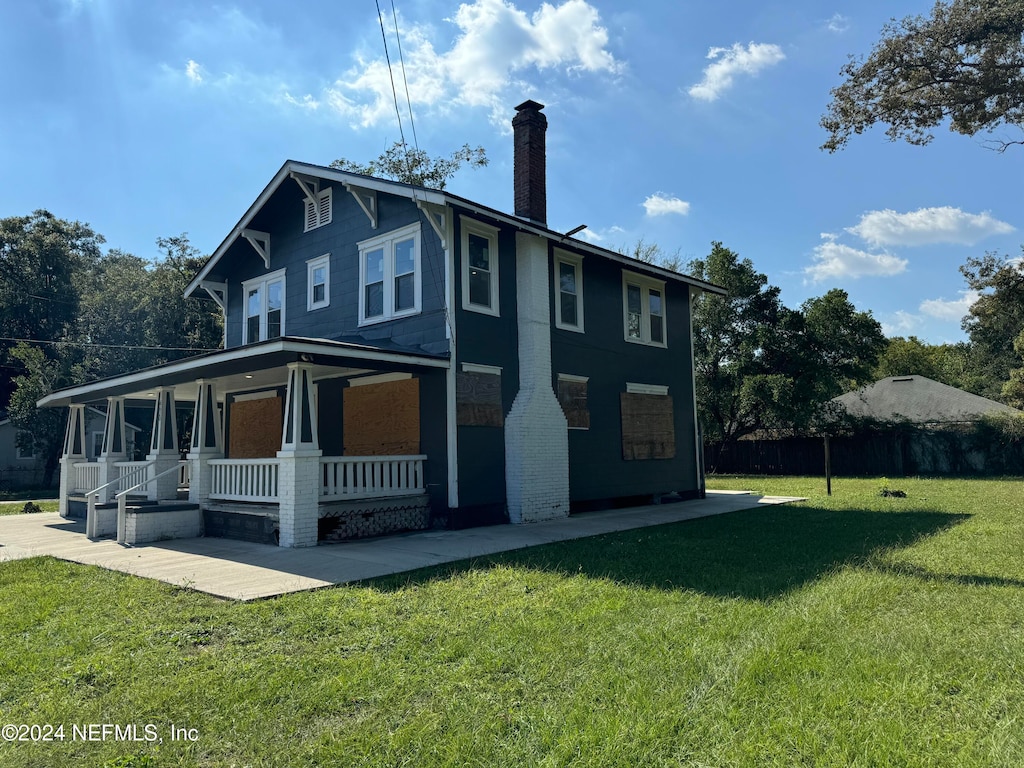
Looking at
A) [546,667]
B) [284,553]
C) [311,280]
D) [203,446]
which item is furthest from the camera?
[311,280]

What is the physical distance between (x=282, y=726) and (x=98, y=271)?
47536 millimetres

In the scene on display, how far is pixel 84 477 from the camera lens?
16.0m

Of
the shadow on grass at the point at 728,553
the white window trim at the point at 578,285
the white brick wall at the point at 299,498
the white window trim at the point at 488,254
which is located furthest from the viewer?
the white window trim at the point at 578,285

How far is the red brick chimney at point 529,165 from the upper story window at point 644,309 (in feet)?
9.60

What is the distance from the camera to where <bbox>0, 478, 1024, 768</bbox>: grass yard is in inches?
134

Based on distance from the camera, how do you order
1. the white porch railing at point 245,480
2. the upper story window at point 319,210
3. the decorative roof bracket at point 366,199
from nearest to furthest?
the white porch railing at point 245,480, the decorative roof bracket at point 366,199, the upper story window at point 319,210

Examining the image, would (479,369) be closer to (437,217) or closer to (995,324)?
(437,217)

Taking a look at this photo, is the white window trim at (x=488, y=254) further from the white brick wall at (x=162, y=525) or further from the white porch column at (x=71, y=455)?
the white porch column at (x=71, y=455)

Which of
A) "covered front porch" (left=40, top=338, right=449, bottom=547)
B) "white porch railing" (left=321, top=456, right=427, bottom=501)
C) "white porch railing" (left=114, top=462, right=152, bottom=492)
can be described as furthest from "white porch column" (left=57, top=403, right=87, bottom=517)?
"white porch railing" (left=321, top=456, right=427, bottom=501)

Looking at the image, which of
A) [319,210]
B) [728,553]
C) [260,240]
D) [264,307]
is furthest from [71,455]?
[728,553]

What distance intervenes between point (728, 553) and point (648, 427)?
7.95 m

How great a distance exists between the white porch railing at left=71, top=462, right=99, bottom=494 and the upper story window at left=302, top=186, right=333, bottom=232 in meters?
7.16

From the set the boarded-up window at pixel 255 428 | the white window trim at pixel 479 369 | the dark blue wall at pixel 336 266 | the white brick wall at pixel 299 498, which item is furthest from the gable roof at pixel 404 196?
the white brick wall at pixel 299 498

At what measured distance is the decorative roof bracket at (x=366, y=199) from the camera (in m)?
13.5
